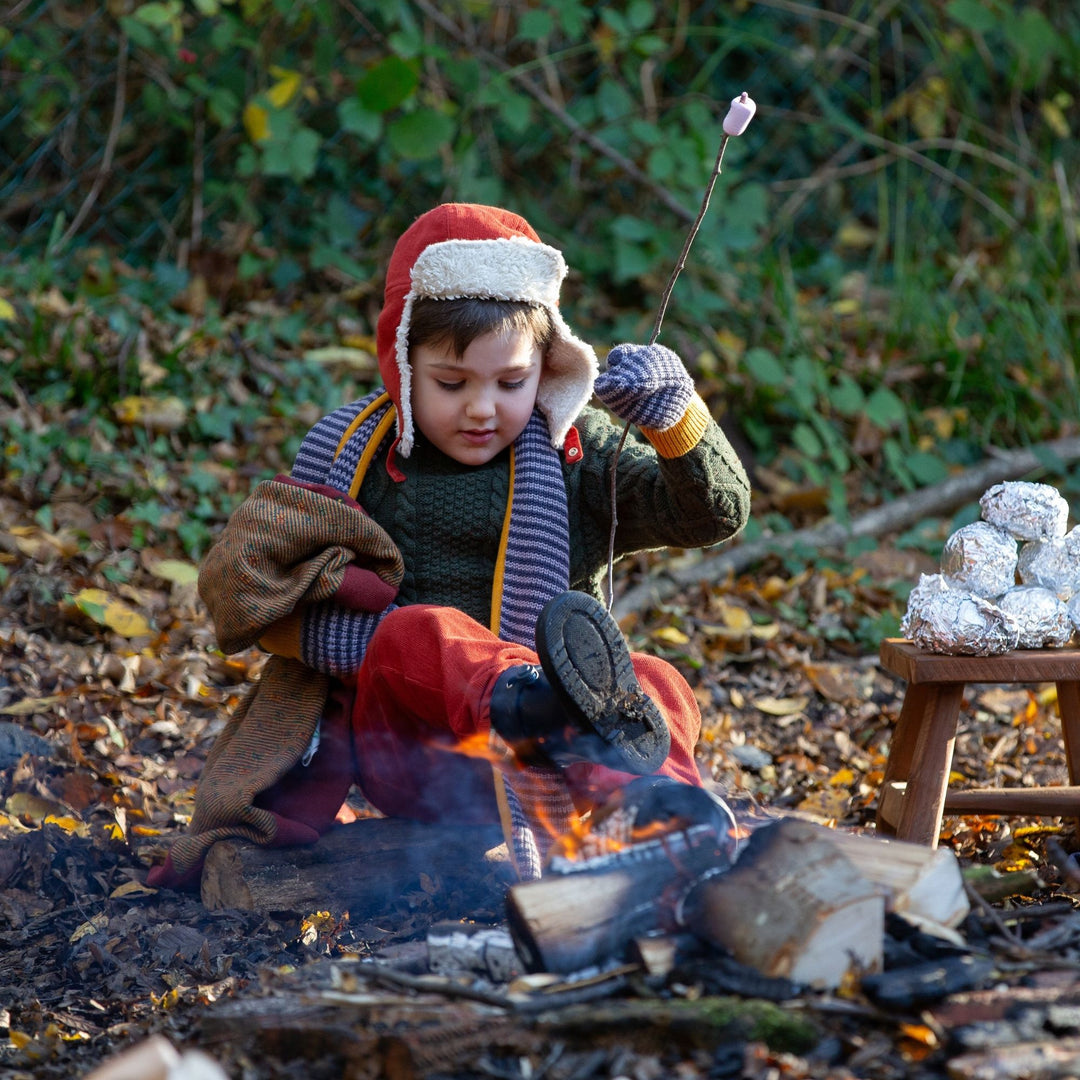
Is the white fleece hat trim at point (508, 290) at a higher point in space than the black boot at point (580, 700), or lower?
higher

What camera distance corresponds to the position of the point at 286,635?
8.60 ft

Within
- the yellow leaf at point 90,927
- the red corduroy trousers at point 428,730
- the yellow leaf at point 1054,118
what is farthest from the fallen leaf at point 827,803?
the yellow leaf at point 1054,118

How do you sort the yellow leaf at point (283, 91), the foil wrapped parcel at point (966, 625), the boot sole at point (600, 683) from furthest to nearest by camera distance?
the yellow leaf at point (283, 91)
the foil wrapped parcel at point (966, 625)
the boot sole at point (600, 683)

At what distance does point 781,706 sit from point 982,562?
128 cm

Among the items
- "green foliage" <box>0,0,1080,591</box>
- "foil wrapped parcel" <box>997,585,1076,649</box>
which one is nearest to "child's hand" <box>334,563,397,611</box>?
"foil wrapped parcel" <box>997,585,1076,649</box>

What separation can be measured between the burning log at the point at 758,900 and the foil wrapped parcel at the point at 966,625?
0.64 metres

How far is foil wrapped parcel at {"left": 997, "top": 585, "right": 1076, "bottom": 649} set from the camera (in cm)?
244

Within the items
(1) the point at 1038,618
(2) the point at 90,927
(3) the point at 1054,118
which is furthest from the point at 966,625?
(3) the point at 1054,118

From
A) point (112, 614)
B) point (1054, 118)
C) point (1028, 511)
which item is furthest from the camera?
point (1054, 118)

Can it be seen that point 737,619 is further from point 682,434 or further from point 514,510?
point 682,434

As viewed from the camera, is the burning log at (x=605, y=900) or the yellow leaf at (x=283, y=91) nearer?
the burning log at (x=605, y=900)

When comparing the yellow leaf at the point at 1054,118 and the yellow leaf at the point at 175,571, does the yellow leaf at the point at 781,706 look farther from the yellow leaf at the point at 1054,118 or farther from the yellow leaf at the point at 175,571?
the yellow leaf at the point at 1054,118

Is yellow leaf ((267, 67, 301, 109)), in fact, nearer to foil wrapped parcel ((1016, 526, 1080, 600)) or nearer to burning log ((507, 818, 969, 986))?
foil wrapped parcel ((1016, 526, 1080, 600))

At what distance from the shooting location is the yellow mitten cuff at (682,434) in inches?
96.4
